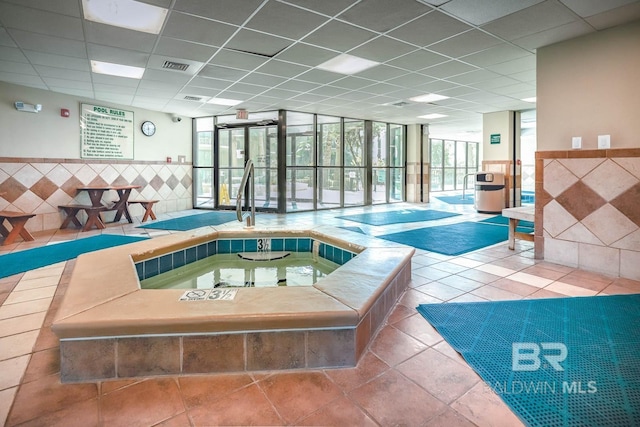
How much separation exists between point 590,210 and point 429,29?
2772 millimetres

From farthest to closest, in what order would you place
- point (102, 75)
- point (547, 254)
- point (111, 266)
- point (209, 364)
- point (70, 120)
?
point (70, 120) → point (102, 75) → point (547, 254) → point (111, 266) → point (209, 364)

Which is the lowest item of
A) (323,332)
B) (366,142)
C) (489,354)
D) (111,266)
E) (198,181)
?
(489,354)

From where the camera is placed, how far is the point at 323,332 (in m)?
1.75

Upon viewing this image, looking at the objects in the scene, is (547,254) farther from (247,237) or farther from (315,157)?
(315,157)

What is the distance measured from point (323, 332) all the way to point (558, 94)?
4.25 m

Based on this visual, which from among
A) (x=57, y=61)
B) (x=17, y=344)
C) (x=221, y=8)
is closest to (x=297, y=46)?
(x=221, y=8)

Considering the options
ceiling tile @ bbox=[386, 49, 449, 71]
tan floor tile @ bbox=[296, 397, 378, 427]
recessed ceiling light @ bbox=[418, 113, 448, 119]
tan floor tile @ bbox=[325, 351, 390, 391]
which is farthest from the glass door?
tan floor tile @ bbox=[296, 397, 378, 427]

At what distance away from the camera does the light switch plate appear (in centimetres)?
363

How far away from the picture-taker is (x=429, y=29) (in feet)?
12.5

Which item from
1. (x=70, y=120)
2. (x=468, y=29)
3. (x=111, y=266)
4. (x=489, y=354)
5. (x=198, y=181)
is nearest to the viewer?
(x=489, y=354)

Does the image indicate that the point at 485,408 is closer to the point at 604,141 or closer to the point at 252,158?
the point at 604,141

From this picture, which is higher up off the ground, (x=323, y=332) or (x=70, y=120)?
(x=70, y=120)

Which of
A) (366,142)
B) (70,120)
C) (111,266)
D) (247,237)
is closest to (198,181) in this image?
(70,120)

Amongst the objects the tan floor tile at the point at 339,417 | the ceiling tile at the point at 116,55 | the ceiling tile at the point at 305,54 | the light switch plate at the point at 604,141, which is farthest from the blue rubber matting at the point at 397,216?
the tan floor tile at the point at 339,417
